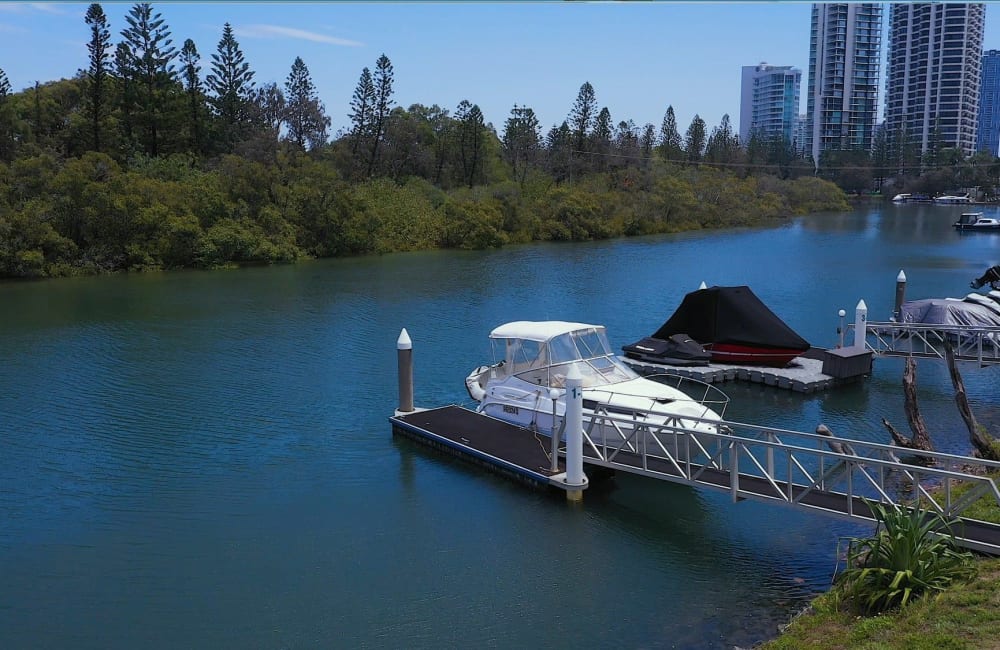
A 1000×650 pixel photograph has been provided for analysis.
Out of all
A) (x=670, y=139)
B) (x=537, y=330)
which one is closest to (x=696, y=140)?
(x=670, y=139)

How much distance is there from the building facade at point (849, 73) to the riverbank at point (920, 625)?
192 m

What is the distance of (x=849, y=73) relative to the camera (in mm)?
187000

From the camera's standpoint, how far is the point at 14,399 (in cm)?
2045

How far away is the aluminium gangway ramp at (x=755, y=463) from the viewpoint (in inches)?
401

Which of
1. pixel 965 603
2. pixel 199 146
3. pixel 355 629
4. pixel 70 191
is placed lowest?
pixel 355 629

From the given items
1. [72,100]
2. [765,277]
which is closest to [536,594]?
[765,277]

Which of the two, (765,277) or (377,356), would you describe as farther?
(765,277)

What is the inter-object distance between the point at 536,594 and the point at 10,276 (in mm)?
42316

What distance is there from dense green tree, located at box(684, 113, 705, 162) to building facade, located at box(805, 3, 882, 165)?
75.7 meters

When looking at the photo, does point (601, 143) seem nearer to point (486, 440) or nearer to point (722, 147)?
point (722, 147)

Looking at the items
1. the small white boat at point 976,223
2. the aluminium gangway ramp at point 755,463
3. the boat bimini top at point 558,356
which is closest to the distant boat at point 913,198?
Result: the small white boat at point 976,223

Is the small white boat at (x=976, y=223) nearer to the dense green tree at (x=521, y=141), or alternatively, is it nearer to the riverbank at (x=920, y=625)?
the dense green tree at (x=521, y=141)

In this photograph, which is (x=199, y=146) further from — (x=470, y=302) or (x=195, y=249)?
(x=470, y=302)

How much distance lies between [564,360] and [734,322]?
314 inches
